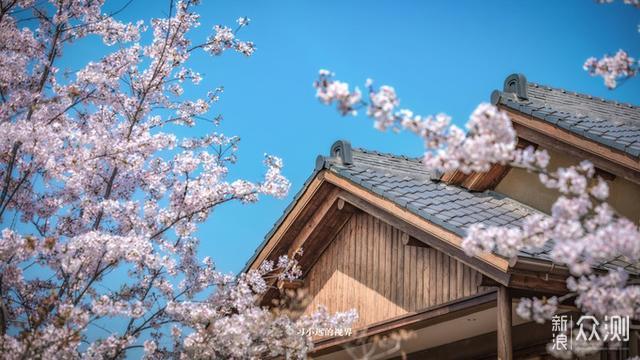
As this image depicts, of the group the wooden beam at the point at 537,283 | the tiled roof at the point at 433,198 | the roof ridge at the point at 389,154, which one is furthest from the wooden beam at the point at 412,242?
the roof ridge at the point at 389,154

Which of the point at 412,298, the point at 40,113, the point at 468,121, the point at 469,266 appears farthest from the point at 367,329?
the point at 468,121

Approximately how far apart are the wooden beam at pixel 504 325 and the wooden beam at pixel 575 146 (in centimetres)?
Result: 203

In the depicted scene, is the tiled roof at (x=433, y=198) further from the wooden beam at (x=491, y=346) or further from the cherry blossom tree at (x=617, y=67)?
the cherry blossom tree at (x=617, y=67)

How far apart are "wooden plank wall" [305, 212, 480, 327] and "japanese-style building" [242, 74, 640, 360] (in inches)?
0.6

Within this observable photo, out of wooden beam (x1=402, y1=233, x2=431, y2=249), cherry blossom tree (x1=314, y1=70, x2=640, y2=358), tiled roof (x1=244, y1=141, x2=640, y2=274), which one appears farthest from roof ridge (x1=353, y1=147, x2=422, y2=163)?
cherry blossom tree (x1=314, y1=70, x2=640, y2=358)

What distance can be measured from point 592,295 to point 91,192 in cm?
656

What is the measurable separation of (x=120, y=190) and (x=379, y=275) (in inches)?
145

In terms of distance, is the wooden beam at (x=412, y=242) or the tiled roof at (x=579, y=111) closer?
the tiled roof at (x=579, y=111)

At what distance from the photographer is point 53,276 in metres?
9.00

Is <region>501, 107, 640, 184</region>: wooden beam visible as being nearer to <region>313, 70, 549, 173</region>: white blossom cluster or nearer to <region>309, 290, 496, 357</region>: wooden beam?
<region>309, 290, 496, 357</region>: wooden beam

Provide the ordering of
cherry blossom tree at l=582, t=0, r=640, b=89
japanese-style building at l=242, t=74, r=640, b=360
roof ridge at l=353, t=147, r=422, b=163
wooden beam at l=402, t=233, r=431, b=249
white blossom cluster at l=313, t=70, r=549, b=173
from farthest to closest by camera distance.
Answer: roof ridge at l=353, t=147, r=422, b=163 < wooden beam at l=402, t=233, r=431, b=249 < japanese-style building at l=242, t=74, r=640, b=360 < cherry blossom tree at l=582, t=0, r=640, b=89 < white blossom cluster at l=313, t=70, r=549, b=173

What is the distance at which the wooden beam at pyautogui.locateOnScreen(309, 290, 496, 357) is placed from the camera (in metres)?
8.49

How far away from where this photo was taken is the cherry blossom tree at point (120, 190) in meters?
7.88

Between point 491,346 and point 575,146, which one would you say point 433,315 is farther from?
point 575,146
